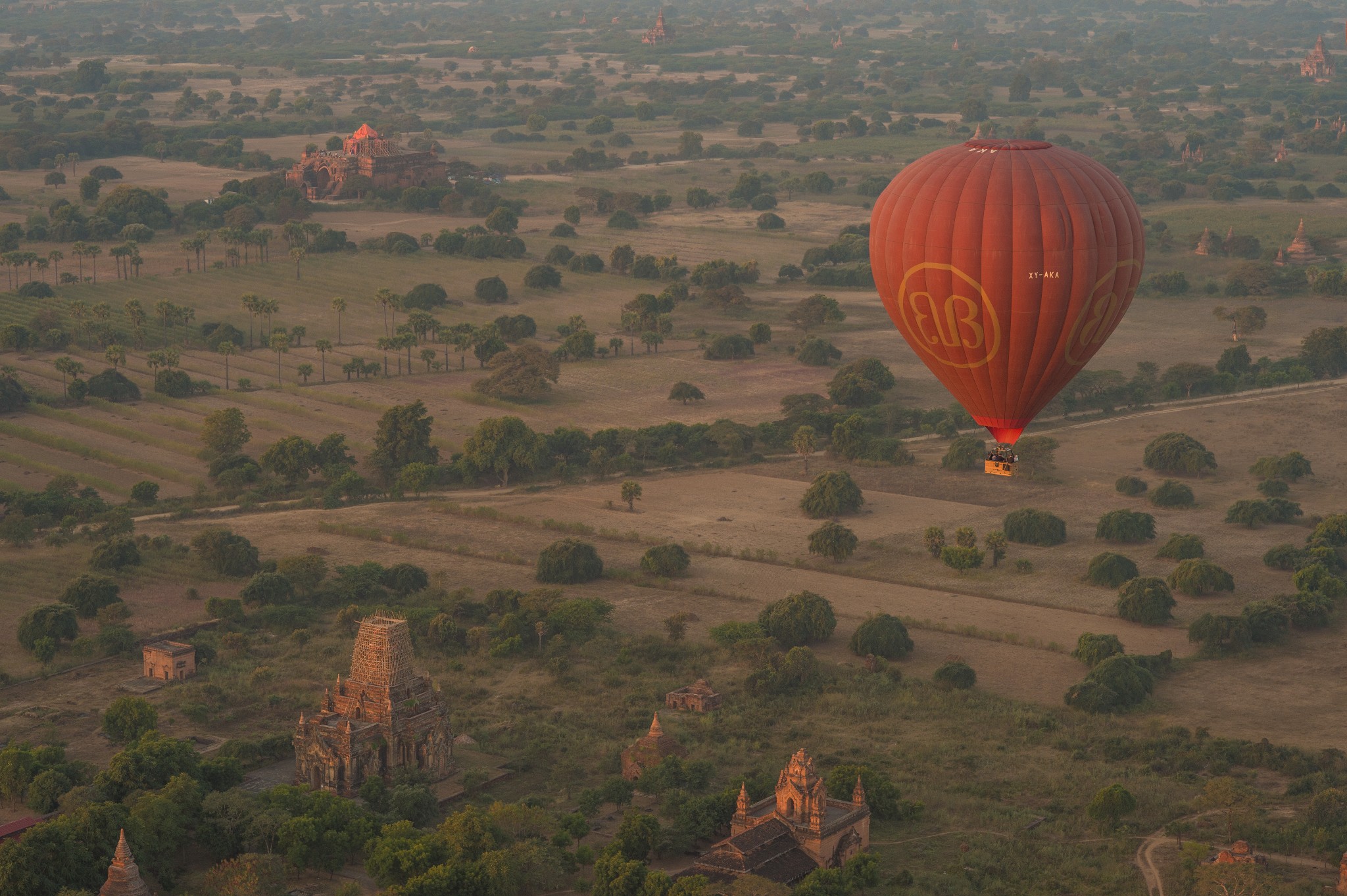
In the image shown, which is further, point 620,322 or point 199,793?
point 620,322

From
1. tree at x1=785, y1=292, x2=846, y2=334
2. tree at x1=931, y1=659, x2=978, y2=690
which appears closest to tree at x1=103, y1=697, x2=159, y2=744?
tree at x1=931, y1=659, x2=978, y2=690

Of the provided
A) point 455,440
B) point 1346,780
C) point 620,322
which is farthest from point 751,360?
point 1346,780

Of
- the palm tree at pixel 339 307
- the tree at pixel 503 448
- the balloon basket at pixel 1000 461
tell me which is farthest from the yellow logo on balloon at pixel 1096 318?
the palm tree at pixel 339 307

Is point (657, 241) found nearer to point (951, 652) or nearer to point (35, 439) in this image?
point (35, 439)

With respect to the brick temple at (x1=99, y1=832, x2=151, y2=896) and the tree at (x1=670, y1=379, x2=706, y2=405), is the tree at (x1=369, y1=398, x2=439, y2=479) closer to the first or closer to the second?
the tree at (x1=670, y1=379, x2=706, y2=405)

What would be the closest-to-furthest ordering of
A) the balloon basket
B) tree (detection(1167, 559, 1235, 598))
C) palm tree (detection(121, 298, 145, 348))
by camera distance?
the balloon basket, tree (detection(1167, 559, 1235, 598)), palm tree (detection(121, 298, 145, 348))

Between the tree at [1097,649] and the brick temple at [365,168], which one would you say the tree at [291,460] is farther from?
the brick temple at [365,168]
